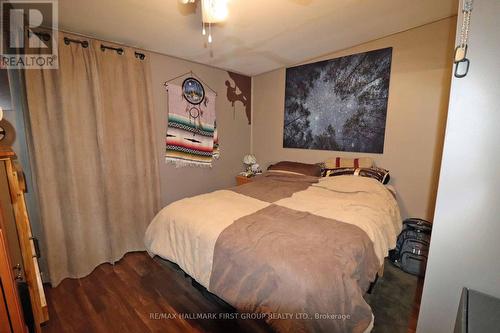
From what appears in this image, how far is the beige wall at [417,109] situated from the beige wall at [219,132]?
181 centimetres

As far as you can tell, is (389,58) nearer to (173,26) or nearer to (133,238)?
(173,26)

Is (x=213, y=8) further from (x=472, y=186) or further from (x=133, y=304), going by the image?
(x=133, y=304)

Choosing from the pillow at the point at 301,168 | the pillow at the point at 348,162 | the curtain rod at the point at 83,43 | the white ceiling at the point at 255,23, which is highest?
the white ceiling at the point at 255,23

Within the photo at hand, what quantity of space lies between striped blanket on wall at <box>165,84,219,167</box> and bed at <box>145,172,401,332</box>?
1.05 metres

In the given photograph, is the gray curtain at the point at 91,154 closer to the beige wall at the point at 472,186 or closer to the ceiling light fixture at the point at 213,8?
the ceiling light fixture at the point at 213,8

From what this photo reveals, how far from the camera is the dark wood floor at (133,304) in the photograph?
57.4 inches

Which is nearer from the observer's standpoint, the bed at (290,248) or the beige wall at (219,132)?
the bed at (290,248)

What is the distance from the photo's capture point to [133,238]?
7.89 ft

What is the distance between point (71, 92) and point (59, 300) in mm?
1804

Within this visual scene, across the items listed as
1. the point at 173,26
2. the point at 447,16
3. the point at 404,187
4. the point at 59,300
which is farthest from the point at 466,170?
the point at 59,300

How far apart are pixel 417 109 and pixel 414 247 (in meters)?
1.38

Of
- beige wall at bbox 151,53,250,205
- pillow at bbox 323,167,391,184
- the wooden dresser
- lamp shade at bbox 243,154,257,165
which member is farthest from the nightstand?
the wooden dresser

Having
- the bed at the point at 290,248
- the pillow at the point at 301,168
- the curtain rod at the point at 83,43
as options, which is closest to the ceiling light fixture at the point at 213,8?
the curtain rod at the point at 83,43

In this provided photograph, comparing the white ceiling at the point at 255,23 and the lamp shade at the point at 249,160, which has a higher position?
the white ceiling at the point at 255,23
